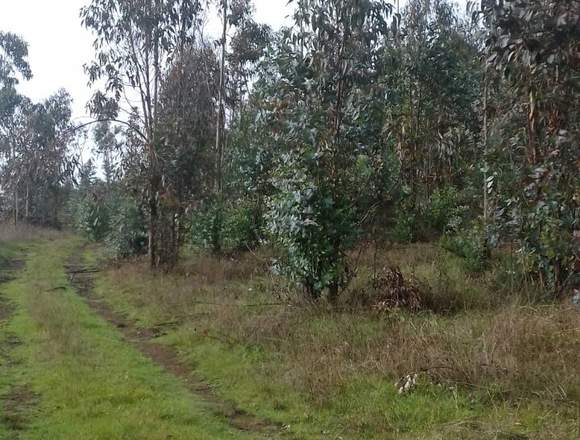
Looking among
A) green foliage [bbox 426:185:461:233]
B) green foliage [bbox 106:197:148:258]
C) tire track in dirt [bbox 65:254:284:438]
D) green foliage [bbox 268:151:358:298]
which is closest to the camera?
tire track in dirt [bbox 65:254:284:438]

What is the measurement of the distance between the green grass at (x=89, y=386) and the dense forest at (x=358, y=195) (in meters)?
0.96

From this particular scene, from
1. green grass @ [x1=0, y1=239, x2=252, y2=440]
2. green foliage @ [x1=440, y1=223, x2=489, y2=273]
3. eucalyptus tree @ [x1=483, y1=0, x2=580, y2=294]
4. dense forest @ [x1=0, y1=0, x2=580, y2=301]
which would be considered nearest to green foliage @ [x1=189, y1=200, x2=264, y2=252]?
dense forest @ [x1=0, y1=0, x2=580, y2=301]

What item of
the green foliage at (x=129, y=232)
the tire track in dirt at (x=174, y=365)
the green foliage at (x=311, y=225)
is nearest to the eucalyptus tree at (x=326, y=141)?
the green foliage at (x=311, y=225)

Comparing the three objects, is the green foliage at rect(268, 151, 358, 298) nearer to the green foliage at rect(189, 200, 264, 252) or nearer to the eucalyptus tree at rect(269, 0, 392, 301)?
the eucalyptus tree at rect(269, 0, 392, 301)

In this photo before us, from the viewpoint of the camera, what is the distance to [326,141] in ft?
39.4

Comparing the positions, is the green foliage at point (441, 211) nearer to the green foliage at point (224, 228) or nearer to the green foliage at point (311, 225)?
the green foliage at point (224, 228)

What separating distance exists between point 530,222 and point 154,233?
12.7m

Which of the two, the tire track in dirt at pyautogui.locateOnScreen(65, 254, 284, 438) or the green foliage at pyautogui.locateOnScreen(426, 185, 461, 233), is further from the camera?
the green foliage at pyautogui.locateOnScreen(426, 185, 461, 233)

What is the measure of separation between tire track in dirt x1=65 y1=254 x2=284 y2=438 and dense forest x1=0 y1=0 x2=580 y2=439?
364mm

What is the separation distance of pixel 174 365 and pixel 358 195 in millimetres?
4646

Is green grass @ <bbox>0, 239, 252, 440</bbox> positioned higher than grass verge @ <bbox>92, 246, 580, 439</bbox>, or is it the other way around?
grass verge @ <bbox>92, 246, 580, 439</bbox>

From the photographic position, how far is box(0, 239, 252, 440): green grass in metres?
6.84

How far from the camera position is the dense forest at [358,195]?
7312 mm

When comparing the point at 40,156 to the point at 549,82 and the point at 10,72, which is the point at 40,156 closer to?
the point at 549,82
